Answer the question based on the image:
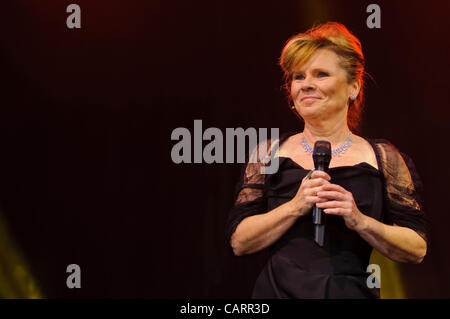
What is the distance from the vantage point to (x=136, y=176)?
2.35 metres

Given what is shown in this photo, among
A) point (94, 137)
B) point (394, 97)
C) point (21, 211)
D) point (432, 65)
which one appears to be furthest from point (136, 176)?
point (432, 65)

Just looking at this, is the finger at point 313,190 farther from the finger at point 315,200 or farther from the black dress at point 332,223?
the black dress at point 332,223

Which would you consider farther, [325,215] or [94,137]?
[94,137]

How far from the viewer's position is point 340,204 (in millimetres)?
1635

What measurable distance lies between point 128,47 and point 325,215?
120cm

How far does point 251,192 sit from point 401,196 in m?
0.51

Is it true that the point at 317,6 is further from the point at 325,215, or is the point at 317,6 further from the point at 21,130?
the point at 21,130

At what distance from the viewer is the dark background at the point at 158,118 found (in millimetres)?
2301

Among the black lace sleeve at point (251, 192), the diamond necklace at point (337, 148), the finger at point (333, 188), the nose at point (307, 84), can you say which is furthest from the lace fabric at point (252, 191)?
the finger at point (333, 188)

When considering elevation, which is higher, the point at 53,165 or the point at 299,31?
the point at 299,31

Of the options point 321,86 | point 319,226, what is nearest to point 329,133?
point 321,86

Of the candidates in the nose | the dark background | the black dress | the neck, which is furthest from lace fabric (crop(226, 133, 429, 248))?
the dark background
